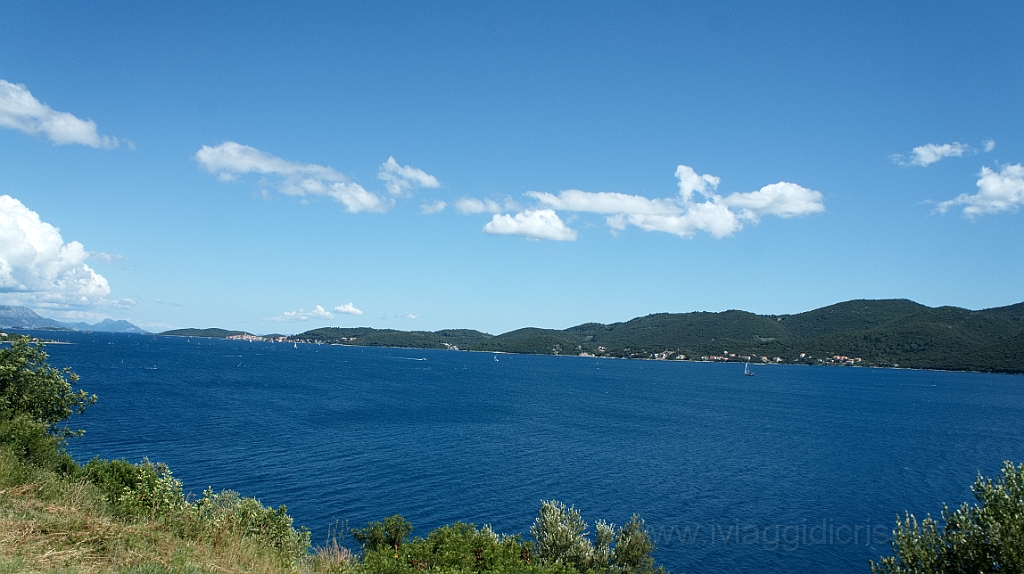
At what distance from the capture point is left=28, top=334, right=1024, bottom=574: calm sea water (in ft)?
127

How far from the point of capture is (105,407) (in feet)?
239

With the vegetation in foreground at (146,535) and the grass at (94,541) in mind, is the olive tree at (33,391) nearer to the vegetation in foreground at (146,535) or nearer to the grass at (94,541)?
the vegetation in foreground at (146,535)

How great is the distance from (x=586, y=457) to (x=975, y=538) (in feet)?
138

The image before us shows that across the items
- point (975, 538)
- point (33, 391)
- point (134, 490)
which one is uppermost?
point (33, 391)

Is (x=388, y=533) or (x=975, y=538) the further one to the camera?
(x=388, y=533)

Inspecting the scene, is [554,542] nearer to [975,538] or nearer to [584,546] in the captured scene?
[584,546]

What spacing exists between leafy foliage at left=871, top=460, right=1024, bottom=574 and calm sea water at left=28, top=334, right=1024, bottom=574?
15.4 metres

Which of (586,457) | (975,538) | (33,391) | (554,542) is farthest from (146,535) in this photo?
(586,457)

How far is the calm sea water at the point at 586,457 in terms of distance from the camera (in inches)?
1521

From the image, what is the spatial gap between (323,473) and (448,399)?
192 ft

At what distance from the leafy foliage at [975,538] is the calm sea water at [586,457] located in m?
15.4

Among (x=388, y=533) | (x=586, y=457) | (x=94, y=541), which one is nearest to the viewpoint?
(x=94, y=541)

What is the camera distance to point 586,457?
193 ft

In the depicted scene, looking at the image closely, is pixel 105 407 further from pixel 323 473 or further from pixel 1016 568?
pixel 1016 568
